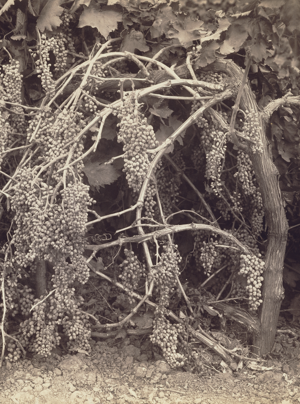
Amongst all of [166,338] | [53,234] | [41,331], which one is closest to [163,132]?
[53,234]

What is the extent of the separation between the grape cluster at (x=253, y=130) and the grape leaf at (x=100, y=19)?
92 centimetres

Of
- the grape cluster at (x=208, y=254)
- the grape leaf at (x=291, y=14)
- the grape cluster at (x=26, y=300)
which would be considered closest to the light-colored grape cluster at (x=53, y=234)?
the grape cluster at (x=26, y=300)

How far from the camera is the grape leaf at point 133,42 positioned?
3.04 m

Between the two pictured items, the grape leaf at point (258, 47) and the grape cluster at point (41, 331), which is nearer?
the grape leaf at point (258, 47)

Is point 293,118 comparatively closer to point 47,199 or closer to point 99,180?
point 99,180

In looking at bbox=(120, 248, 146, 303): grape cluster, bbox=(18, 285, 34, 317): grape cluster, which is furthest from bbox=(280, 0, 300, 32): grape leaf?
bbox=(18, 285, 34, 317): grape cluster

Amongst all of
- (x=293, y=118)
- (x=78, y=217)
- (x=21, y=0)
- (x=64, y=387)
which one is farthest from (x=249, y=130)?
(x=64, y=387)

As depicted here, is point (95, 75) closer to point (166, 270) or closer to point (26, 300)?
point (166, 270)

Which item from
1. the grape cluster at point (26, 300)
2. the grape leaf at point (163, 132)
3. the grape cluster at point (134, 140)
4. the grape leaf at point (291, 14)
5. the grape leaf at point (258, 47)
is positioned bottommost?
the grape cluster at point (26, 300)

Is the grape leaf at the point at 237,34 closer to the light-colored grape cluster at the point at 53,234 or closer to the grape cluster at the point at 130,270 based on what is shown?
the light-colored grape cluster at the point at 53,234

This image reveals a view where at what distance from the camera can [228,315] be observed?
340 cm

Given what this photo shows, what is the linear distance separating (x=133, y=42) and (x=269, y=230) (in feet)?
4.67

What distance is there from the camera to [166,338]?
9.82ft

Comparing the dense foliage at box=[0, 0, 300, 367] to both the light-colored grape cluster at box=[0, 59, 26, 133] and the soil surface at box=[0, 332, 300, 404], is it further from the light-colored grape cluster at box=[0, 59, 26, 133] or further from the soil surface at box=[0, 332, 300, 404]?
the soil surface at box=[0, 332, 300, 404]
